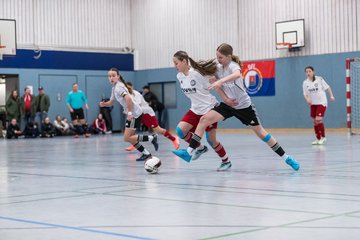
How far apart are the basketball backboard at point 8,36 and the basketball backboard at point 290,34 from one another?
11334 millimetres

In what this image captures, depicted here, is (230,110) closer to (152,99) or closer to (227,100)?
(227,100)

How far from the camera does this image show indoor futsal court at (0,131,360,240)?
485 cm

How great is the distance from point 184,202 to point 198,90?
13.3ft

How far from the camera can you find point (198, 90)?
1023 cm

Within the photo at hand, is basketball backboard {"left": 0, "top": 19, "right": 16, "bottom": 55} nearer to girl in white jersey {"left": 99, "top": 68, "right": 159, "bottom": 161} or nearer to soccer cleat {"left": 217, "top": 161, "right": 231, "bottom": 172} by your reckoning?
girl in white jersey {"left": 99, "top": 68, "right": 159, "bottom": 161}

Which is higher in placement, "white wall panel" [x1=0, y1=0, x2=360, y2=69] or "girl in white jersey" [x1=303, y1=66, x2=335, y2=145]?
"white wall panel" [x1=0, y1=0, x2=360, y2=69]

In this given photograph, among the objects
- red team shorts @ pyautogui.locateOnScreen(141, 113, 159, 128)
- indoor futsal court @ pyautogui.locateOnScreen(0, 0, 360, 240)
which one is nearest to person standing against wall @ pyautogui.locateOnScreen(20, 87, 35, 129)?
indoor futsal court @ pyautogui.locateOnScreen(0, 0, 360, 240)

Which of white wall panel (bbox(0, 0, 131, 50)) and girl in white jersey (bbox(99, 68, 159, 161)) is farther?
white wall panel (bbox(0, 0, 131, 50))

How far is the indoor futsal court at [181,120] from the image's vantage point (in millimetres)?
5582

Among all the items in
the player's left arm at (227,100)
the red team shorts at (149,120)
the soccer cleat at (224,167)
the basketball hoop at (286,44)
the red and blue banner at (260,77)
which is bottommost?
the soccer cleat at (224,167)

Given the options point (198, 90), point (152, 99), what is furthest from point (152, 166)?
point (152, 99)

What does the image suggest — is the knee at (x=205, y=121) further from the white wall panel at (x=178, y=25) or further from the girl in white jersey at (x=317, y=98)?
the white wall panel at (x=178, y=25)

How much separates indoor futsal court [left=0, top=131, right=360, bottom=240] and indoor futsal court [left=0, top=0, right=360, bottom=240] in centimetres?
2

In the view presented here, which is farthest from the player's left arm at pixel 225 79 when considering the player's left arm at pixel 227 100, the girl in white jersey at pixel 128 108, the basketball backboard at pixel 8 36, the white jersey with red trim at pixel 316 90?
the basketball backboard at pixel 8 36
